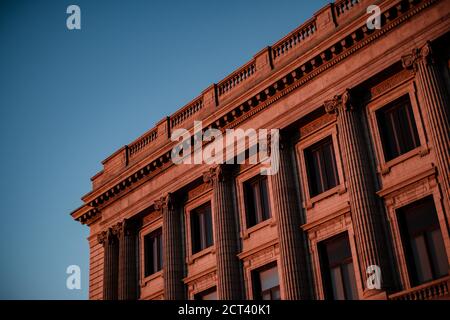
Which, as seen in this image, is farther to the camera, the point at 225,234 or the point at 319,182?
the point at 225,234

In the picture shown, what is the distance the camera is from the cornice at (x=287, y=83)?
2638 cm

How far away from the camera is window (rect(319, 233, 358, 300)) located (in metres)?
26.4

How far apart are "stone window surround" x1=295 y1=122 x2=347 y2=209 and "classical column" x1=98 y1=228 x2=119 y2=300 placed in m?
14.0

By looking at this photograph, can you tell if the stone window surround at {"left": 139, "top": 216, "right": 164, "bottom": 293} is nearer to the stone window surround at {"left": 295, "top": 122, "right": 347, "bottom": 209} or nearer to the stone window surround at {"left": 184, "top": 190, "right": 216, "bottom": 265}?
the stone window surround at {"left": 184, "top": 190, "right": 216, "bottom": 265}

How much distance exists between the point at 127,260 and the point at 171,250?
4071mm

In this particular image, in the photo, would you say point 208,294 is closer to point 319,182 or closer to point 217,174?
point 217,174

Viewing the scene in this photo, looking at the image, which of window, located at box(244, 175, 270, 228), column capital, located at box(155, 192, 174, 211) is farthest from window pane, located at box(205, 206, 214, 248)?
window, located at box(244, 175, 270, 228)

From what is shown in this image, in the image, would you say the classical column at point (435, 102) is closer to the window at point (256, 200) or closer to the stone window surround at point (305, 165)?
the stone window surround at point (305, 165)

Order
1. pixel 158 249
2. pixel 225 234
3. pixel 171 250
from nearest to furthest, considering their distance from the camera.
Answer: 1. pixel 225 234
2. pixel 171 250
3. pixel 158 249

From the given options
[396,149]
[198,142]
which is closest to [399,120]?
[396,149]

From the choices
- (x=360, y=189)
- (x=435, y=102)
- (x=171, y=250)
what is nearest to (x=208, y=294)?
(x=171, y=250)

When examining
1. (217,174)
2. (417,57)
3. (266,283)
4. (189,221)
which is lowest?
(266,283)

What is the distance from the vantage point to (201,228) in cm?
3400

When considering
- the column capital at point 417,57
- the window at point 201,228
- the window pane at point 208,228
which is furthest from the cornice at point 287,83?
the window pane at point 208,228
